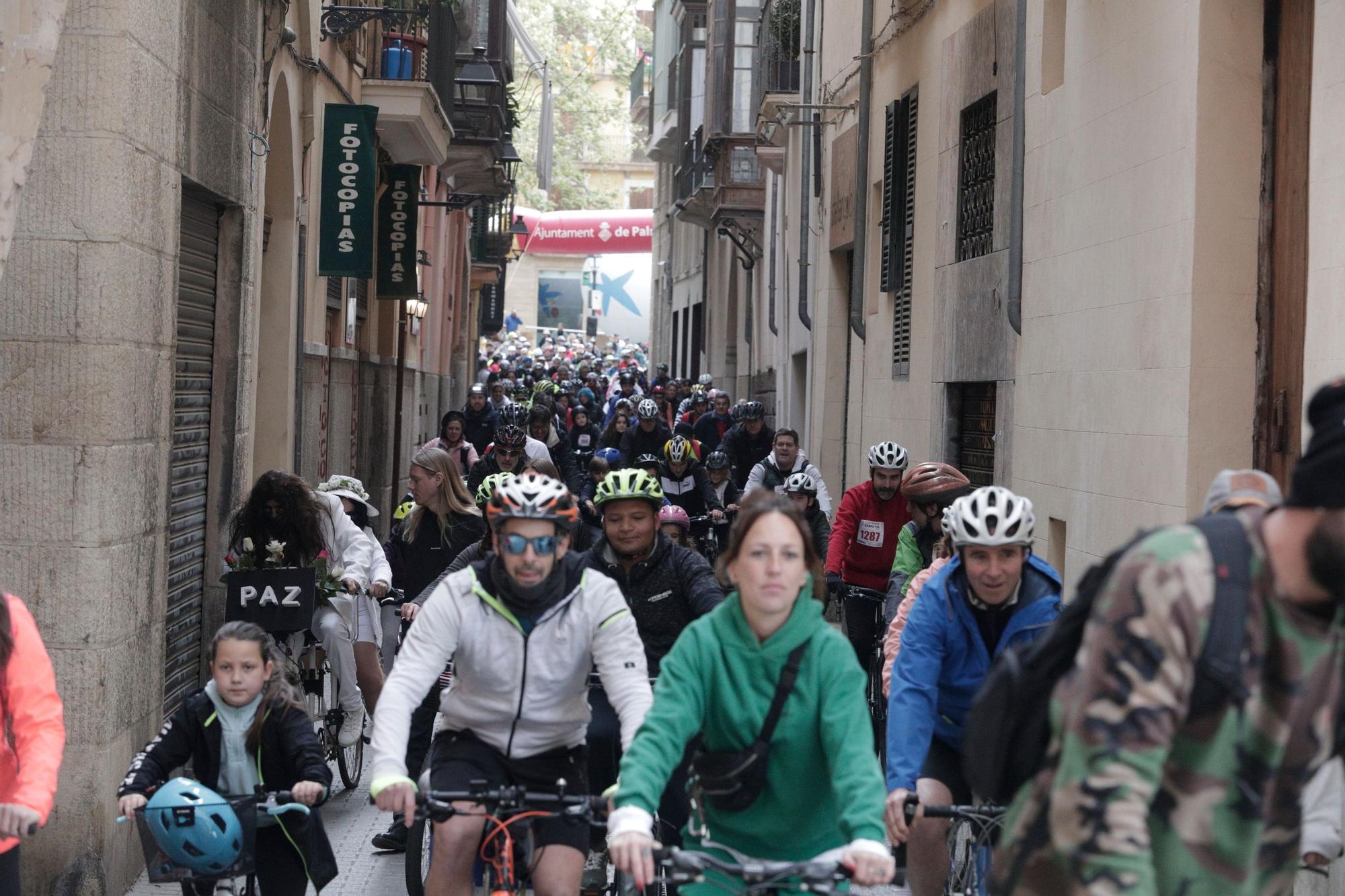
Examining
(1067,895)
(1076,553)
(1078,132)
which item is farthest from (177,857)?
(1078,132)

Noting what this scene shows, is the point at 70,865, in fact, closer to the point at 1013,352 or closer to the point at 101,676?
the point at 101,676

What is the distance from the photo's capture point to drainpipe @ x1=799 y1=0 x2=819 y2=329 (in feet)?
70.6

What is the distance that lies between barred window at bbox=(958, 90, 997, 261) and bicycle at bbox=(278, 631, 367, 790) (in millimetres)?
6253

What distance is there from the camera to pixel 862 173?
58.0 feet

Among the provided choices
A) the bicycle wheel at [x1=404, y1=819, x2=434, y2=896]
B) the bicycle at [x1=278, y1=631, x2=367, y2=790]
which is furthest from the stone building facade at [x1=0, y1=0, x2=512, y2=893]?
the bicycle wheel at [x1=404, y1=819, x2=434, y2=896]

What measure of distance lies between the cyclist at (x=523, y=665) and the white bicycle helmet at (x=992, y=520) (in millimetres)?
1157

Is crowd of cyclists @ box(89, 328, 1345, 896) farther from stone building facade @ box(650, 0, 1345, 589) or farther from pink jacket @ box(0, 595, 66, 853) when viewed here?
stone building facade @ box(650, 0, 1345, 589)

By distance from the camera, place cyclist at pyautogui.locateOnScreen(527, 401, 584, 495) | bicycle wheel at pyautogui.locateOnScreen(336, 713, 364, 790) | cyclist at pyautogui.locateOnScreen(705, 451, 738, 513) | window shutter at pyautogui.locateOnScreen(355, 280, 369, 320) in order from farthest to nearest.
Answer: window shutter at pyautogui.locateOnScreen(355, 280, 369, 320) < cyclist at pyautogui.locateOnScreen(527, 401, 584, 495) < cyclist at pyautogui.locateOnScreen(705, 451, 738, 513) < bicycle wheel at pyautogui.locateOnScreen(336, 713, 364, 790)

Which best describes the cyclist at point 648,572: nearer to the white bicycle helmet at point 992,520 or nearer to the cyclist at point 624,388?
the white bicycle helmet at point 992,520

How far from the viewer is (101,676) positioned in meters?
6.99

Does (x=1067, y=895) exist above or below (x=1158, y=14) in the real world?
below

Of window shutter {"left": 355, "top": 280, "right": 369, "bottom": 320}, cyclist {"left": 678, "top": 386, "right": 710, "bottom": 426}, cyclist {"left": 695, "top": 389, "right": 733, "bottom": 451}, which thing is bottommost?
cyclist {"left": 695, "top": 389, "right": 733, "bottom": 451}

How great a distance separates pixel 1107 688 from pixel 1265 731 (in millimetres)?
294

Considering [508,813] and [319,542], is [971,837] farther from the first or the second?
[319,542]
